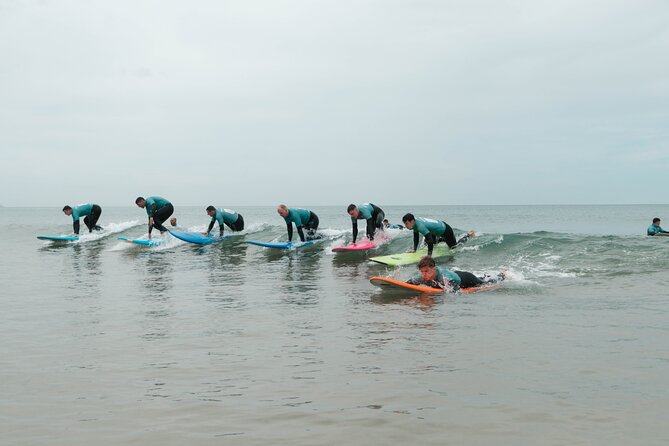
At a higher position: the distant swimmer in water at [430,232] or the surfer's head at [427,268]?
the distant swimmer in water at [430,232]

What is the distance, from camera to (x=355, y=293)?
11.2 metres

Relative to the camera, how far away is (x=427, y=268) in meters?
10.7

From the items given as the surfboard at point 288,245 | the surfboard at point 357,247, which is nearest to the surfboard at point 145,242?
the surfboard at point 288,245

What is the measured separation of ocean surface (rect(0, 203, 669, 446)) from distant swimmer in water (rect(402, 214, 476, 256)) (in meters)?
1.98

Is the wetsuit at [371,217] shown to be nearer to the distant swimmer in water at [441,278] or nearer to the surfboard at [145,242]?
the distant swimmer in water at [441,278]

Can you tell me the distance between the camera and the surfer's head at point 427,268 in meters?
10.6

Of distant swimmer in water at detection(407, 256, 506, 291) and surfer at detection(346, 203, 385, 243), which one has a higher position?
surfer at detection(346, 203, 385, 243)

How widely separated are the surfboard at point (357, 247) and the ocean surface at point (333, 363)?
20.6 feet

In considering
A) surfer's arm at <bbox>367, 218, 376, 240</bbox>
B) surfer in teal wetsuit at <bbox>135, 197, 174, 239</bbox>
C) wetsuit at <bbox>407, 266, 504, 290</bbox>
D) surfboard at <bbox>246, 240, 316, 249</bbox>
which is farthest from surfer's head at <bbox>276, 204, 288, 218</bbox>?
wetsuit at <bbox>407, 266, 504, 290</bbox>

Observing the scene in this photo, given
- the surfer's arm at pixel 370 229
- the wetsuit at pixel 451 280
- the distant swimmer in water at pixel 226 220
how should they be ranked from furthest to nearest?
the distant swimmer in water at pixel 226 220, the surfer's arm at pixel 370 229, the wetsuit at pixel 451 280

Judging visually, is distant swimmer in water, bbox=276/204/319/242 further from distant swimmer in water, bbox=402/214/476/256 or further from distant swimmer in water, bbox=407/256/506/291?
distant swimmer in water, bbox=407/256/506/291

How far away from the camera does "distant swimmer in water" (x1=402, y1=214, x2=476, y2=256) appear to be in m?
13.4

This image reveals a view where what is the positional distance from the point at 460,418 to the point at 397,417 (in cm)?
50

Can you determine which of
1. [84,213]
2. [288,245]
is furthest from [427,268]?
[84,213]
